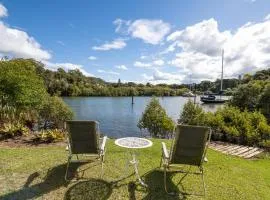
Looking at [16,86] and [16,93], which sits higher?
[16,86]

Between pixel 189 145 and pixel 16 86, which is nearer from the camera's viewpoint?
pixel 189 145

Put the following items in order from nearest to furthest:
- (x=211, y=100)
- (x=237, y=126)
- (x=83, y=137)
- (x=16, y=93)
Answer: (x=83, y=137)
(x=237, y=126)
(x=16, y=93)
(x=211, y=100)

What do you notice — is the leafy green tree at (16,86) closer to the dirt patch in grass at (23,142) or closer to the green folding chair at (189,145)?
the dirt patch in grass at (23,142)

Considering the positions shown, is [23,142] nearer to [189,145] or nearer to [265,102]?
[189,145]

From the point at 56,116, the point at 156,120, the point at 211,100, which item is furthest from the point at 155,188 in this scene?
the point at 211,100

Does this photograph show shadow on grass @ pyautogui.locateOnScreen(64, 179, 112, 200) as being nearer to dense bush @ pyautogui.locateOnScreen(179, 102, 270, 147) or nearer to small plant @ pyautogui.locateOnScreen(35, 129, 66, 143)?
small plant @ pyautogui.locateOnScreen(35, 129, 66, 143)

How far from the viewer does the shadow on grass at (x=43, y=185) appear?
3387mm

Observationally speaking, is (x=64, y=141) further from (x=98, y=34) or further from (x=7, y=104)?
(x=98, y=34)

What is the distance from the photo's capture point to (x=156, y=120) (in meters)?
11.6

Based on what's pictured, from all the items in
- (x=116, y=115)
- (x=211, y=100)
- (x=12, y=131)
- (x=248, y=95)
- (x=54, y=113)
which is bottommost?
(x=116, y=115)

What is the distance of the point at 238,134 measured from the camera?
8.16m

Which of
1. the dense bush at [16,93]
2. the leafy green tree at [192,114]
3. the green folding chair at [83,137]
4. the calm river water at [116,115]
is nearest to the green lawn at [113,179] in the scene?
the green folding chair at [83,137]

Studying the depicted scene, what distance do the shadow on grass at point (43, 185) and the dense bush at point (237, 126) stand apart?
5.77 metres

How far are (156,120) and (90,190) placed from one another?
8087 mm
